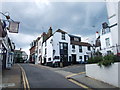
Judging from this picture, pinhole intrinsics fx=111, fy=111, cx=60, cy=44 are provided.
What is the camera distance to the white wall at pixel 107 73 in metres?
7.05

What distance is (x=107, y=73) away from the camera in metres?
7.93

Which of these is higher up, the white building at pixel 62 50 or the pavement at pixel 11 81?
the white building at pixel 62 50

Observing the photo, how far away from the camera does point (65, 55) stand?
2858 cm

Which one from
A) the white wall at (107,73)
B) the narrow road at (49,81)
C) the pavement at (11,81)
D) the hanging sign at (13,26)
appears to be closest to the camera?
the white wall at (107,73)

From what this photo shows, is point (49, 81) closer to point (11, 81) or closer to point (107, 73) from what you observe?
point (11, 81)

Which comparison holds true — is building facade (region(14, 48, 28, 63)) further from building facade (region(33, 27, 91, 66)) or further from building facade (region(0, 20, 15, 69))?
building facade (region(0, 20, 15, 69))

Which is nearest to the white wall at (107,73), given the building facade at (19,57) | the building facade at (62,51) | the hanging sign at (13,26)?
the hanging sign at (13,26)

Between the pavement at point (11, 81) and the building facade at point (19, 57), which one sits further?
the building facade at point (19, 57)

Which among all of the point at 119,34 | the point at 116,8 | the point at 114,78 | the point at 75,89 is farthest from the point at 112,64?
the point at 116,8

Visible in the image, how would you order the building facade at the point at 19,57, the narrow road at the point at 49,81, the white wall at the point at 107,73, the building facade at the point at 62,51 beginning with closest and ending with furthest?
the white wall at the point at 107,73 → the narrow road at the point at 49,81 → the building facade at the point at 62,51 → the building facade at the point at 19,57

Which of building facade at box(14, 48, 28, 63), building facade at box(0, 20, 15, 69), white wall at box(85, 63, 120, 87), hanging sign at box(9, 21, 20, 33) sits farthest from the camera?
building facade at box(14, 48, 28, 63)

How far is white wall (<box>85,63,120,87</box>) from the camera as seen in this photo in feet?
23.1

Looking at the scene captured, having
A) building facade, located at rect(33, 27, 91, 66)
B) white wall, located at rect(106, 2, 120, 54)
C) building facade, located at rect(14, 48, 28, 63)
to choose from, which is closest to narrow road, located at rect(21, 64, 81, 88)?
white wall, located at rect(106, 2, 120, 54)

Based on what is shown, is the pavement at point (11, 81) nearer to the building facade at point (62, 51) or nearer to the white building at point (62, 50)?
the building facade at point (62, 51)
